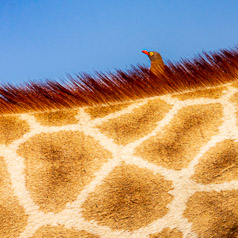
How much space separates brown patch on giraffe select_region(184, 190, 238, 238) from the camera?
898mm

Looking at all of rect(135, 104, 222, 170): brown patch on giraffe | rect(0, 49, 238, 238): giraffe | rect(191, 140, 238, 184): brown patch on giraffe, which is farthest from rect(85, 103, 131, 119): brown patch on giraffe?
rect(191, 140, 238, 184): brown patch on giraffe

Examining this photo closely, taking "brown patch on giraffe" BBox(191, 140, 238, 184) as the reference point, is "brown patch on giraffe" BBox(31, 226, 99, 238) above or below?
above

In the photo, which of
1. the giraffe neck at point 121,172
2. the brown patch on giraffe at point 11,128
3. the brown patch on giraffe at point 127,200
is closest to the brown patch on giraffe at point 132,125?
the giraffe neck at point 121,172

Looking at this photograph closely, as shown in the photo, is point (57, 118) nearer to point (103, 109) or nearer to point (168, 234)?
point (103, 109)

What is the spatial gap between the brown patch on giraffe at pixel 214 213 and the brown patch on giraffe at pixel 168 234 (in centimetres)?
5

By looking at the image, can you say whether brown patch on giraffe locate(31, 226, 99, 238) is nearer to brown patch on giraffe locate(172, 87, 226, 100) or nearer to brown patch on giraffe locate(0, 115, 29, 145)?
brown patch on giraffe locate(0, 115, 29, 145)

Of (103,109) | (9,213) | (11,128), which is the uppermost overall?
(11,128)

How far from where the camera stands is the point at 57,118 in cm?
95

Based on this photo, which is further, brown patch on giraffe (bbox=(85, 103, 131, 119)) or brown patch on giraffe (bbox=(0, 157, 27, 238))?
brown patch on giraffe (bbox=(85, 103, 131, 119))

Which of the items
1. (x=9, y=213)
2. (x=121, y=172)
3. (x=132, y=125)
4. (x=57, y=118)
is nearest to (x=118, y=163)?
(x=121, y=172)

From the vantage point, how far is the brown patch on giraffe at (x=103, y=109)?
97cm

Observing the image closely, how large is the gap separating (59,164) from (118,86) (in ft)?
1.16

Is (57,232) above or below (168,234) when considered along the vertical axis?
above

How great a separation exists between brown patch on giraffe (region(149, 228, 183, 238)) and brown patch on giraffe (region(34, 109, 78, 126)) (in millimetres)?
450
